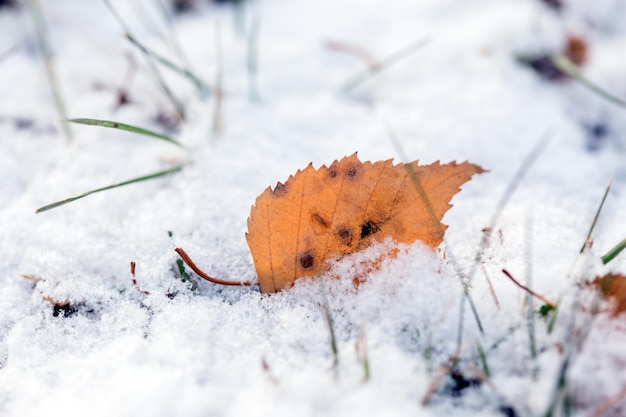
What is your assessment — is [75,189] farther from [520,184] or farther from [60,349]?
[520,184]

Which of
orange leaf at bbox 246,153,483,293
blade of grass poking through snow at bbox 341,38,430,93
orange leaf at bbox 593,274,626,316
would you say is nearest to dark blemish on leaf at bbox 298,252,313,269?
orange leaf at bbox 246,153,483,293

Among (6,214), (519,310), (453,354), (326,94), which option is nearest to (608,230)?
(519,310)

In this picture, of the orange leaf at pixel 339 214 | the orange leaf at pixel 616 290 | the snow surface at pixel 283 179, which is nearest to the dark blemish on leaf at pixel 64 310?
the snow surface at pixel 283 179

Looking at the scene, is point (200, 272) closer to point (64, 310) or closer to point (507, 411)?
point (64, 310)

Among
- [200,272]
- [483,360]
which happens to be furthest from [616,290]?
[200,272]

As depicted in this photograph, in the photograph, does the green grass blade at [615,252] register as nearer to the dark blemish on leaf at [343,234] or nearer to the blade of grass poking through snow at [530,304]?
the blade of grass poking through snow at [530,304]

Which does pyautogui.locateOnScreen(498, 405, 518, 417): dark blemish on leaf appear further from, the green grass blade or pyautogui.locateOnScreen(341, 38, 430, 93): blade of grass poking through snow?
pyautogui.locateOnScreen(341, 38, 430, 93): blade of grass poking through snow
